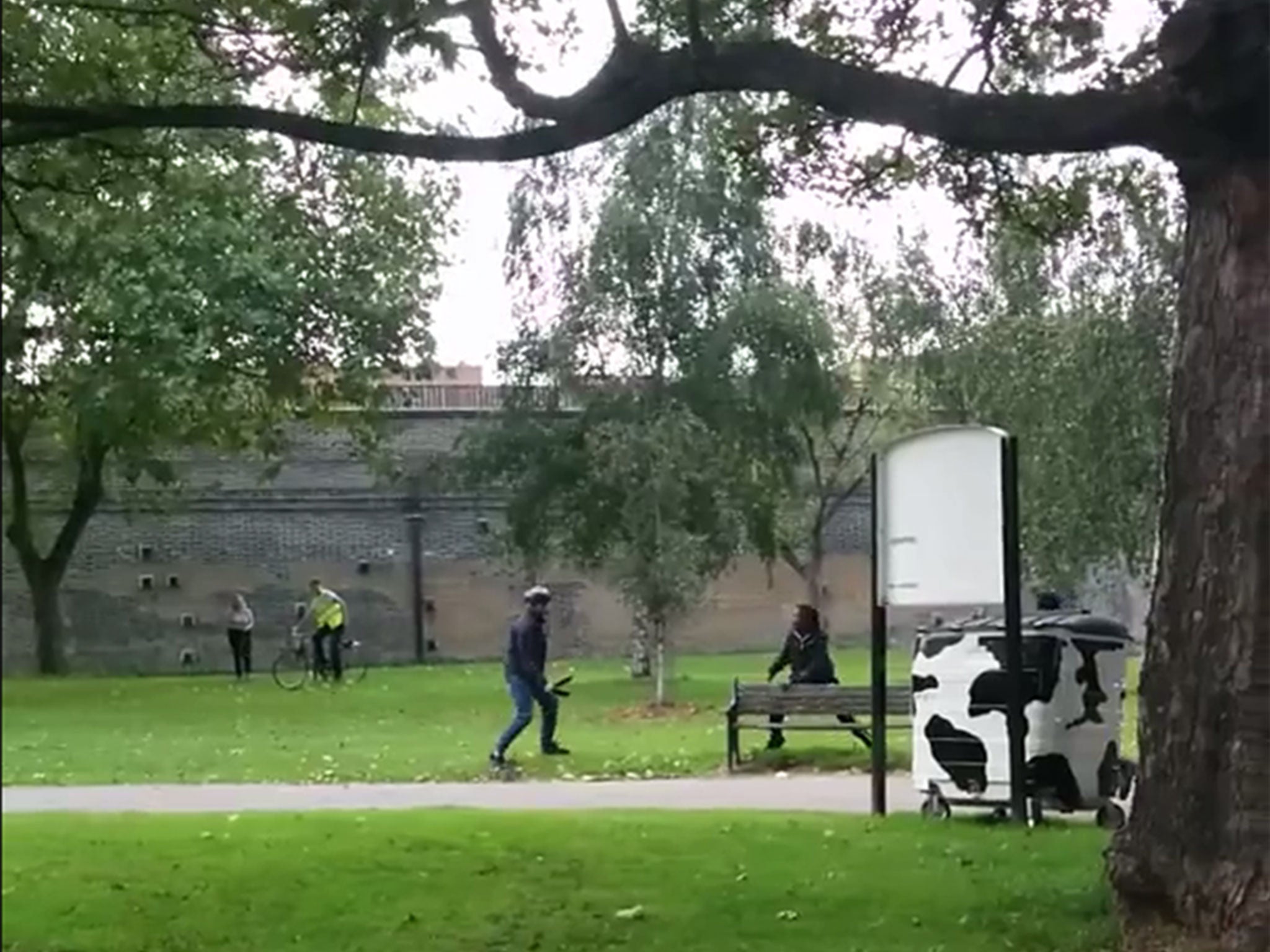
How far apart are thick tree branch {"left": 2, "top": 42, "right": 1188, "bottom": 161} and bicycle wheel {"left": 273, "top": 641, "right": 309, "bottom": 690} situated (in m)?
19.2

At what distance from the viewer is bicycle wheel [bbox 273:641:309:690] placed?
26547 millimetres

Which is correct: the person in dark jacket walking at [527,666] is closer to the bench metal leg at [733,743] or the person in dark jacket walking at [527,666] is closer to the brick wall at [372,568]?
the bench metal leg at [733,743]

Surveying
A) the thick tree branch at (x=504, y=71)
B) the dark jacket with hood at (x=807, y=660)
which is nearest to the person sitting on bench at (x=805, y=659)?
the dark jacket with hood at (x=807, y=660)

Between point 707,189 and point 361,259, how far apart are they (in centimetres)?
456

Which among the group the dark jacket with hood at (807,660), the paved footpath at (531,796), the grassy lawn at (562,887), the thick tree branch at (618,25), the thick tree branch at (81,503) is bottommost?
the paved footpath at (531,796)

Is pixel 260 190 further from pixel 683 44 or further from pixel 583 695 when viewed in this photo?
pixel 583 695

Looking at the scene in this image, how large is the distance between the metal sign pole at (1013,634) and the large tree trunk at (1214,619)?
10.1ft

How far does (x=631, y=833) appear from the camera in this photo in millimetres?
10609

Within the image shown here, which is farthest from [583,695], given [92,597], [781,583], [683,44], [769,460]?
[683,44]

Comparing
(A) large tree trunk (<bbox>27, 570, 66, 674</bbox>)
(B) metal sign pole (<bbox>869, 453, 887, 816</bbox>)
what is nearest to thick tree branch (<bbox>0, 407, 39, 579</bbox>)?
(A) large tree trunk (<bbox>27, 570, 66, 674</bbox>)

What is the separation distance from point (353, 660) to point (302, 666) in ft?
5.51

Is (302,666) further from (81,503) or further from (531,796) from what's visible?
(81,503)

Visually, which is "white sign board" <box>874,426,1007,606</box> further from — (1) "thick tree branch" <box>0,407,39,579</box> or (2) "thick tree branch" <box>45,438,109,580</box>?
(1) "thick tree branch" <box>0,407,39,579</box>

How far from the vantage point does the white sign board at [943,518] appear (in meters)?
10.9
